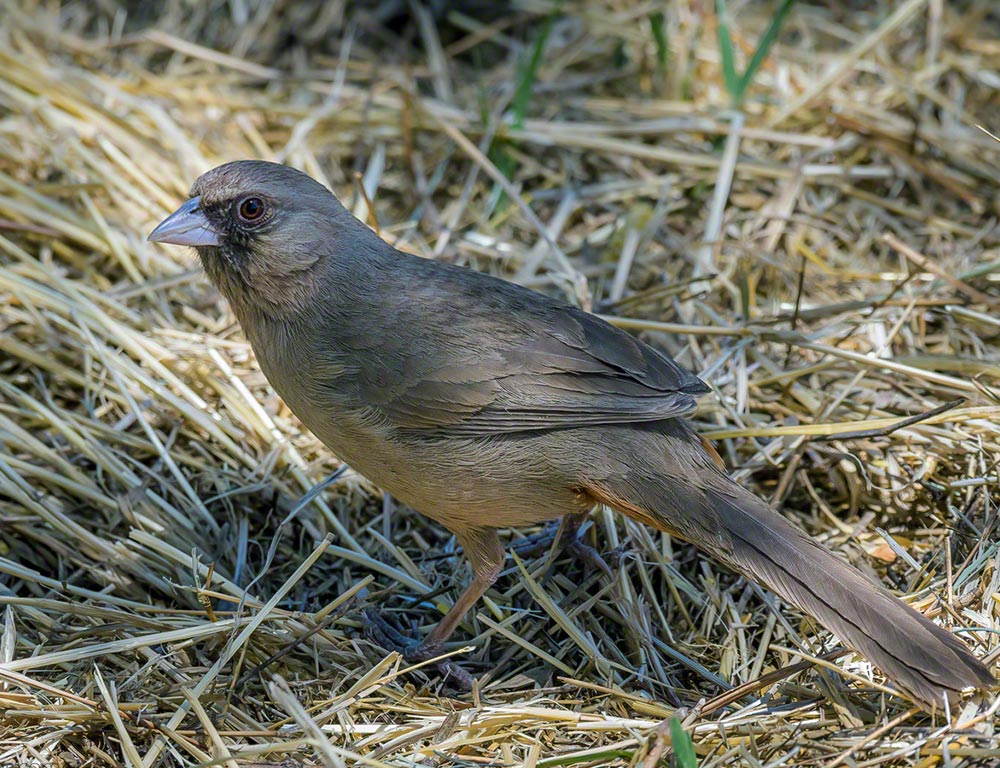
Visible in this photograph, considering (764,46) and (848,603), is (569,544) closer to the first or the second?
(848,603)

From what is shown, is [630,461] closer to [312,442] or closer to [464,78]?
[312,442]

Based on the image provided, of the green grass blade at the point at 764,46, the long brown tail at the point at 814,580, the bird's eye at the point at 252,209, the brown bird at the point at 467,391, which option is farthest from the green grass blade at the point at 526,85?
the long brown tail at the point at 814,580

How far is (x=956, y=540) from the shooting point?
382cm

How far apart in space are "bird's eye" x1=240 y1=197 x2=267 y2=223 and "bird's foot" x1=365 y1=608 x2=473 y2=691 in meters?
1.44

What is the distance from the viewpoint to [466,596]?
3.79 meters

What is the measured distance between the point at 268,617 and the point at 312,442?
110 centimetres

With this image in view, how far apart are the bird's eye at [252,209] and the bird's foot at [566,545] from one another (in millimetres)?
1554

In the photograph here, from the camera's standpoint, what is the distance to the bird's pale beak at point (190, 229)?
12.4ft

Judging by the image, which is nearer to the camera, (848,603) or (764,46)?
(848,603)

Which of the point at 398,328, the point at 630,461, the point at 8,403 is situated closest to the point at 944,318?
the point at 630,461

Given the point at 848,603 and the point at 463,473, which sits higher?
the point at 463,473

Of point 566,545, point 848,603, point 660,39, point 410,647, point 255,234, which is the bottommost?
point 410,647

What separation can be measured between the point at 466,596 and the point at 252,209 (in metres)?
1.53

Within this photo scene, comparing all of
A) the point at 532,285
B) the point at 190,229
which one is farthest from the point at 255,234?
the point at 532,285
